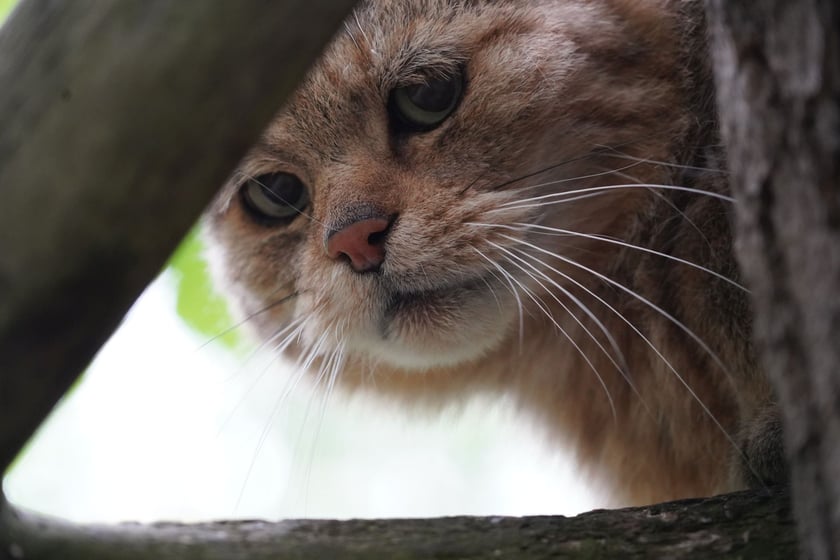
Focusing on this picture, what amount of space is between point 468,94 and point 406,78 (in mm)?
129

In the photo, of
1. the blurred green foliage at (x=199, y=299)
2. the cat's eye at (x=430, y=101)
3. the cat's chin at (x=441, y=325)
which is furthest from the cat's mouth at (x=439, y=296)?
the blurred green foliage at (x=199, y=299)

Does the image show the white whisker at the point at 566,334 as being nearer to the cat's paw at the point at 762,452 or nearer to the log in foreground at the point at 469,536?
the cat's paw at the point at 762,452

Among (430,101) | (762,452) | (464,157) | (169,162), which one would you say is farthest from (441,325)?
(169,162)

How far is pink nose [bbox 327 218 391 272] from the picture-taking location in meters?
1.67

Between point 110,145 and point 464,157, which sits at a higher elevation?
point 464,157

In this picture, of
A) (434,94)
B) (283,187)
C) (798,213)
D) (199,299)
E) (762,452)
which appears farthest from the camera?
(199,299)

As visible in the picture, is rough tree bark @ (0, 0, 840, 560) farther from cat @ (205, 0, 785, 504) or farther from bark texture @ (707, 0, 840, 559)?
cat @ (205, 0, 785, 504)

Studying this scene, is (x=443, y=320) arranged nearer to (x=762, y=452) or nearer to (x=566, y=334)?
(x=566, y=334)

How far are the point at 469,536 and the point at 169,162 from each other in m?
0.64

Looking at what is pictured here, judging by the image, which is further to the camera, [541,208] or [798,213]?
[541,208]

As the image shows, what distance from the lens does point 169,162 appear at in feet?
2.69

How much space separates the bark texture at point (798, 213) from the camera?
0.77 m

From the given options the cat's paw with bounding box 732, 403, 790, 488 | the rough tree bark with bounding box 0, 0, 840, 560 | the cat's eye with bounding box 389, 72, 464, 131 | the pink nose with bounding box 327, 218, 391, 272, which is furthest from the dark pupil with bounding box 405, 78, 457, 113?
the rough tree bark with bounding box 0, 0, 840, 560

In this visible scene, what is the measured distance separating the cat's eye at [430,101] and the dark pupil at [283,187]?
33 cm
